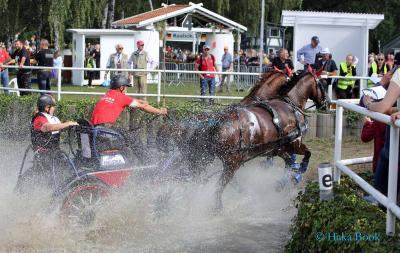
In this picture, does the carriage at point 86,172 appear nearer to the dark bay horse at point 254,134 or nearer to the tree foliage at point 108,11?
the dark bay horse at point 254,134

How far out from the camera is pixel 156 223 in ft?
28.7

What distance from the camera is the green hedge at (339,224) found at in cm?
492

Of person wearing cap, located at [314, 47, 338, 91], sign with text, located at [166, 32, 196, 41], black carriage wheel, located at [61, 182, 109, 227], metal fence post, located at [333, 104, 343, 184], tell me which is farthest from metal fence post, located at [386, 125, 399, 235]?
sign with text, located at [166, 32, 196, 41]

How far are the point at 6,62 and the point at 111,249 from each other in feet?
45.1

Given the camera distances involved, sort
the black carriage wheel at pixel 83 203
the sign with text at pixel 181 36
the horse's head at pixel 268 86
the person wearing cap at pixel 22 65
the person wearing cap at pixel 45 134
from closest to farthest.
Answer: the black carriage wheel at pixel 83 203
the person wearing cap at pixel 45 134
the horse's head at pixel 268 86
the person wearing cap at pixel 22 65
the sign with text at pixel 181 36

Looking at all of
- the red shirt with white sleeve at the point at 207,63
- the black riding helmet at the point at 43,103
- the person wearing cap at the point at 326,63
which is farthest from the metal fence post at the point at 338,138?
the red shirt with white sleeve at the point at 207,63

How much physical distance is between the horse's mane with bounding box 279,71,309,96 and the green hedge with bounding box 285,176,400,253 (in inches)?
169

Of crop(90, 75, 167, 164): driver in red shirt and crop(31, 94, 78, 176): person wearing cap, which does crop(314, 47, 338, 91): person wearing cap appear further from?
crop(31, 94, 78, 176): person wearing cap

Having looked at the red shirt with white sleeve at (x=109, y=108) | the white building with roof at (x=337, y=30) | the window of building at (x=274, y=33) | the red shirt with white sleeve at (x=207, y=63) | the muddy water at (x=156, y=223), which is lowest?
the muddy water at (x=156, y=223)

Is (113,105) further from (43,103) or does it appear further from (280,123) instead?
(280,123)

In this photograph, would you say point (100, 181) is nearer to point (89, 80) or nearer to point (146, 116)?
point (146, 116)

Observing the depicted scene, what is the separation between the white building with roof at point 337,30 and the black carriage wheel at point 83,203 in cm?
1143

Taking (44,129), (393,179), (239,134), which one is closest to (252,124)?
(239,134)

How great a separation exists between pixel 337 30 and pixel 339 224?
1458 centimetres
